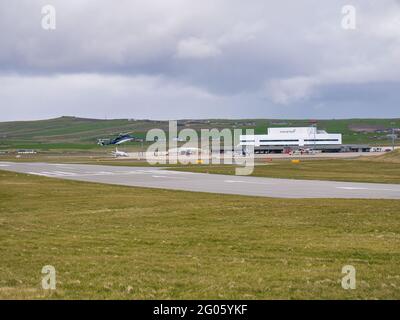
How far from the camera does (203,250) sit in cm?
1590

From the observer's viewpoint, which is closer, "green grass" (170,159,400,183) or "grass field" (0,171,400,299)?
"grass field" (0,171,400,299)

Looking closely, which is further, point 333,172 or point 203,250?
point 333,172

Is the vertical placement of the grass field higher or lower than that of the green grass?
higher

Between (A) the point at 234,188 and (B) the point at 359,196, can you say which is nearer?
(B) the point at 359,196

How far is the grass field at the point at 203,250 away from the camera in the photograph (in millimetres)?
11242

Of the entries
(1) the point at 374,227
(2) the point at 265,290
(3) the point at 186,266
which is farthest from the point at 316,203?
(2) the point at 265,290

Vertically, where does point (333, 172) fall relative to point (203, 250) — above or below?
below

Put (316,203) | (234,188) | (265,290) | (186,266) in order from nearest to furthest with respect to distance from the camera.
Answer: (265,290) < (186,266) < (316,203) < (234,188)

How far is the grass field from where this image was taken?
36.9ft

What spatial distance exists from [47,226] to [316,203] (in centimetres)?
1409
